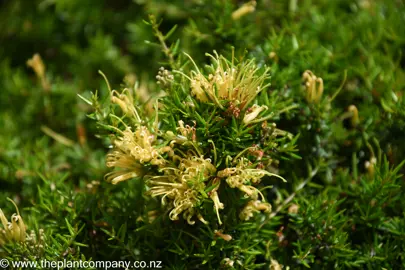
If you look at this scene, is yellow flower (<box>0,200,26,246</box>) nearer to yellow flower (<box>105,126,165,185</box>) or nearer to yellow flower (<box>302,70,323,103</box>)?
yellow flower (<box>105,126,165,185</box>)

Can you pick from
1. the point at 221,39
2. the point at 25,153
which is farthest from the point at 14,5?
the point at 221,39

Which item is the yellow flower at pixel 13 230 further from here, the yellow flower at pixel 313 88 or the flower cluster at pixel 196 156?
the yellow flower at pixel 313 88

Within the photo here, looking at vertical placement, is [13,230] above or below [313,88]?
below

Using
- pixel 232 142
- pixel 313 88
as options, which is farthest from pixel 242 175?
pixel 313 88

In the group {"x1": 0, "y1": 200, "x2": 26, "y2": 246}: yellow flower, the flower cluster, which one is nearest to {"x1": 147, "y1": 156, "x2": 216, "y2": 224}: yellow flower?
the flower cluster

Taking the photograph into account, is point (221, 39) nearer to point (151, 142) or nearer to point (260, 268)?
point (151, 142)

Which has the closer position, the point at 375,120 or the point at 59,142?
the point at 375,120

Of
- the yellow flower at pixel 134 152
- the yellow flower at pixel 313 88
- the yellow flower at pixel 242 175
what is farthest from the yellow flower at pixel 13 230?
the yellow flower at pixel 313 88

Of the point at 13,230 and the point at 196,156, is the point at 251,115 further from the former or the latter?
the point at 13,230
